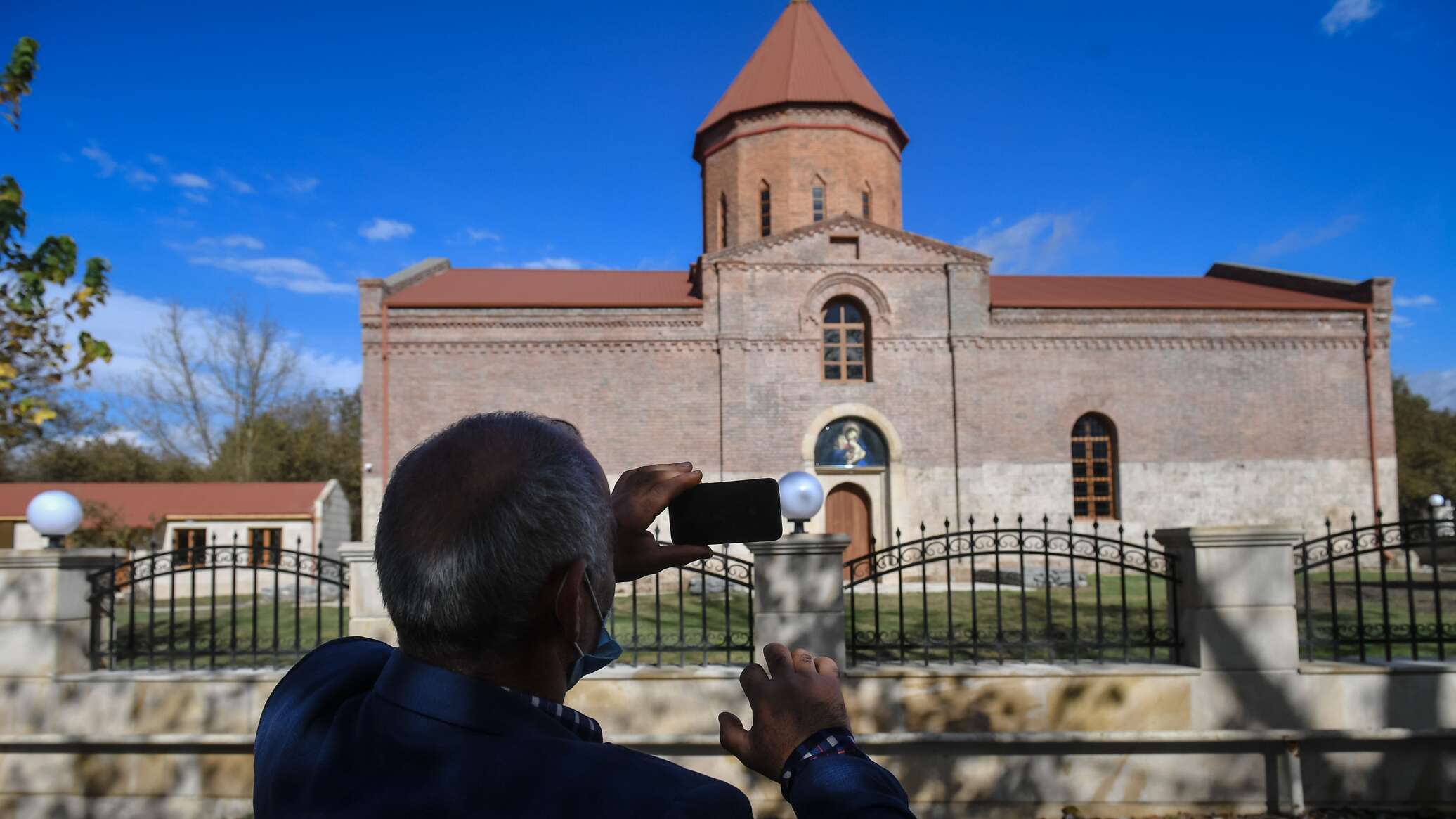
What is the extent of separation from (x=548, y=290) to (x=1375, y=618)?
19.3m

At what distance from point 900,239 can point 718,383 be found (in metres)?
5.96

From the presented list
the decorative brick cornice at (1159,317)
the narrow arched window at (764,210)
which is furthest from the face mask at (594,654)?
the narrow arched window at (764,210)

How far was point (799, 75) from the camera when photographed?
87.0 feet

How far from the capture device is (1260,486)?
2245 cm

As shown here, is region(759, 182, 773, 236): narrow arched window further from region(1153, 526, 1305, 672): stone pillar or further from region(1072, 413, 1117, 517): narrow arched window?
region(1153, 526, 1305, 672): stone pillar

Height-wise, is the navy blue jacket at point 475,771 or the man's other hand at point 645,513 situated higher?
the man's other hand at point 645,513

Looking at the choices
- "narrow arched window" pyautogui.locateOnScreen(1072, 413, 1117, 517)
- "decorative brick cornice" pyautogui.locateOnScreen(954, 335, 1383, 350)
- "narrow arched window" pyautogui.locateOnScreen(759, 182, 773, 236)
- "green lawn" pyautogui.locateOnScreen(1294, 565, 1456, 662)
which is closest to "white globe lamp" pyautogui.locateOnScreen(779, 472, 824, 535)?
"green lawn" pyautogui.locateOnScreen(1294, 565, 1456, 662)

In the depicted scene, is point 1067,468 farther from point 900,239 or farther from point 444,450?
point 444,450

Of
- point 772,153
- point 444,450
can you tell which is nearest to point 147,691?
point 444,450

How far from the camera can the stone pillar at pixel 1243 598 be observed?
5.98 metres

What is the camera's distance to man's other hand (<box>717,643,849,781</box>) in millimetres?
1278

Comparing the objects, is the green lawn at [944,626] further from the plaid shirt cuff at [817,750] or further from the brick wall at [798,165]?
the brick wall at [798,165]

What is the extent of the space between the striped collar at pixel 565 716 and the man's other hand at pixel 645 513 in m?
0.29

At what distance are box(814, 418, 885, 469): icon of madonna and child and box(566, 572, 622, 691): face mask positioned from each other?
20767mm
